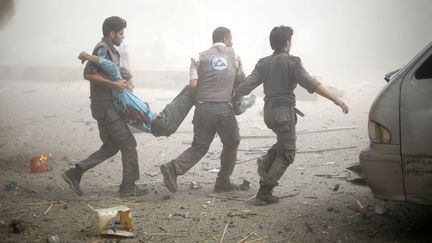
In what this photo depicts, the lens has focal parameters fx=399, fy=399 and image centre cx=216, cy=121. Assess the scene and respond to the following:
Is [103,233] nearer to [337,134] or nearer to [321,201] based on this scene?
[321,201]

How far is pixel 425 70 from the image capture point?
11.5ft

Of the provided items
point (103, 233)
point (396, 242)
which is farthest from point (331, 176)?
point (103, 233)

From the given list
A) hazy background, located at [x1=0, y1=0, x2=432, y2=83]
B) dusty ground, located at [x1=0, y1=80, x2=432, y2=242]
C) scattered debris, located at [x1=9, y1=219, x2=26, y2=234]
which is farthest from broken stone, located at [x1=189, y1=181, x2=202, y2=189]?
hazy background, located at [x1=0, y1=0, x2=432, y2=83]

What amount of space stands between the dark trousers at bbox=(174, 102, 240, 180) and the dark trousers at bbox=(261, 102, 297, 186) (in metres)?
0.56

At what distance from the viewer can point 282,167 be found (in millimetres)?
4504

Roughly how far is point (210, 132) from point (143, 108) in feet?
2.88

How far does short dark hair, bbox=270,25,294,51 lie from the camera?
4.45 meters

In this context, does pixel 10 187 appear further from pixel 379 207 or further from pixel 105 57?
pixel 379 207

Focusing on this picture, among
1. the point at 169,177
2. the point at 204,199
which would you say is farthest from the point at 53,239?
the point at 204,199

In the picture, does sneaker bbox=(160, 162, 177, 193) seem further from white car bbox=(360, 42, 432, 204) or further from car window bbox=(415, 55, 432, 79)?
car window bbox=(415, 55, 432, 79)

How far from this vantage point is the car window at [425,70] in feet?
11.1

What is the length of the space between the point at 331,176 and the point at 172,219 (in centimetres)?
250

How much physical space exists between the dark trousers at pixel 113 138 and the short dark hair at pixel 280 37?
203cm

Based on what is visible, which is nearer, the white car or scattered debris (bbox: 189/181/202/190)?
the white car
